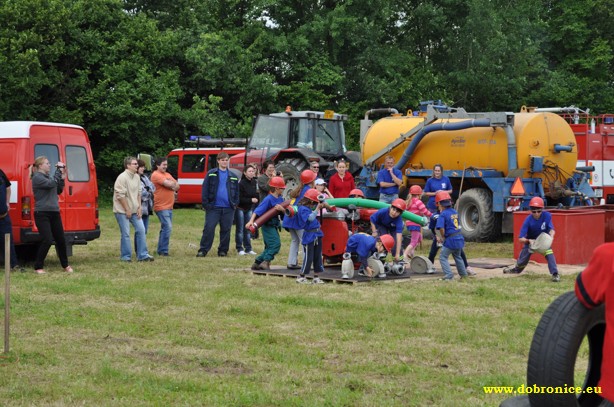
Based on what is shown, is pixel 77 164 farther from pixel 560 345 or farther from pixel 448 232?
pixel 560 345

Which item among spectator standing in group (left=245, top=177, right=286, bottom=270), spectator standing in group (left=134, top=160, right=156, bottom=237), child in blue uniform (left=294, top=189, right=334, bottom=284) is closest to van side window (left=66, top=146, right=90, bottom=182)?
spectator standing in group (left=134, top=160, right=156, bottom=237)

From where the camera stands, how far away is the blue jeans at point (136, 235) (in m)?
17.2

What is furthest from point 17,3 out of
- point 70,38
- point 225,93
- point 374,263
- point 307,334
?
point 307,334

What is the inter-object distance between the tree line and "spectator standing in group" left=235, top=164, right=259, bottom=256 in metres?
16.1

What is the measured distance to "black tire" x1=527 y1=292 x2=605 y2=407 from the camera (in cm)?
571

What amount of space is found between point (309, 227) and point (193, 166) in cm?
2185

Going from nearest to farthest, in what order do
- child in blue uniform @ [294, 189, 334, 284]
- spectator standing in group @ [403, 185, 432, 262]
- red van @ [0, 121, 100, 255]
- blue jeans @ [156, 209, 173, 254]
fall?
child in blue uniform @ [294, 189, 334, 284] → red van @ [0, 121, 100, 255] → spectator standing in group @ [403, 185, 432, 262] → blue jeans @ [156, 209, 173, 254]

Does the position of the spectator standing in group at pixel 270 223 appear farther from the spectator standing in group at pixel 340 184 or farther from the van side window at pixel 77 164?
the van side window at pixel 77 164

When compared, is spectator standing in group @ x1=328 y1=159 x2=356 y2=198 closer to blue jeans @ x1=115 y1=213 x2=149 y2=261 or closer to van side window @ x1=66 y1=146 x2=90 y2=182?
blue jeans @ x1=115 y1=213 x2=149 y2=261

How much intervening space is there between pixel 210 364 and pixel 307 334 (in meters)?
1.64

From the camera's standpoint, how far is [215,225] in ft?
60.8

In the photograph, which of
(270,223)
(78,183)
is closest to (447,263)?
(270,223)

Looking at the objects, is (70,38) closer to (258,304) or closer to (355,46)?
(355,46)

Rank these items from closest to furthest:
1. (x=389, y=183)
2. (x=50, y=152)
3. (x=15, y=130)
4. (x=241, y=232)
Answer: (x=15, y=130)
(x=50, y=152)
(x=389, y=183)
(x=241, y=232)
